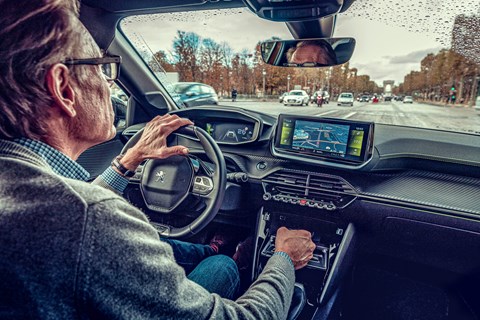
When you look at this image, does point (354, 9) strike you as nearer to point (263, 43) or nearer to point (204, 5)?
point (263, 43)

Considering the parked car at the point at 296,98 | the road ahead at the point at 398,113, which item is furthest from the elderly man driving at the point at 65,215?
the parked car at the point at 296,98

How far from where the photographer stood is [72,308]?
0.76 meters

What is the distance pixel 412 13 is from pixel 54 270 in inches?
91.6

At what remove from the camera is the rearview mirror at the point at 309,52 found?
2133 mm

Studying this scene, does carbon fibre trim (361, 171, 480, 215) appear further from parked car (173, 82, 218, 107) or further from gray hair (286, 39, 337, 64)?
parked car (173, 82, 218, 107)

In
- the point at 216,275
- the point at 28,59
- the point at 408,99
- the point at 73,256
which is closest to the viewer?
the point at 73,256

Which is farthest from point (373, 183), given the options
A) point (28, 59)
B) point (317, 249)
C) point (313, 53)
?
point (28, 59)

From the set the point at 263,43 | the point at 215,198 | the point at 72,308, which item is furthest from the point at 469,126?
the point at 72,308

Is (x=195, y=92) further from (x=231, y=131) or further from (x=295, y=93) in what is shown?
(x=295, y=93)

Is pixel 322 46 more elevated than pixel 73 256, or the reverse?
pixel 322 46

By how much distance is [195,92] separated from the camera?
333 centimetres

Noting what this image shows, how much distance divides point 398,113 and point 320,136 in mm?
972

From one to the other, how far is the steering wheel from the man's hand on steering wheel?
0.06m

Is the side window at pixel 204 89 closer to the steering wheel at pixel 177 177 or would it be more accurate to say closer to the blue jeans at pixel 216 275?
the steering wheel at pixel 177 177
